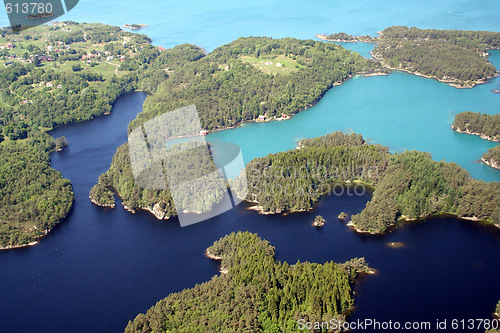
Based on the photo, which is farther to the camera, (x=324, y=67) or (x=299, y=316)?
(x=324, y=67)

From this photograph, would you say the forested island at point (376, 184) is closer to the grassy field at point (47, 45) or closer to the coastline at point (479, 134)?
the coastline at point (479, 134)

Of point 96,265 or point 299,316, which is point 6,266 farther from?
point 299,316

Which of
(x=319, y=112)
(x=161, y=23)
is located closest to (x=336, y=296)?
(x=319, y=112)

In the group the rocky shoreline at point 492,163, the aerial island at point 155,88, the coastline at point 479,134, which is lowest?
the rocky shoreline at point 492,163

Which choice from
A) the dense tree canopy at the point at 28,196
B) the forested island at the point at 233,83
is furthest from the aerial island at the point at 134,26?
the dense tree canopy at the point at 28,196

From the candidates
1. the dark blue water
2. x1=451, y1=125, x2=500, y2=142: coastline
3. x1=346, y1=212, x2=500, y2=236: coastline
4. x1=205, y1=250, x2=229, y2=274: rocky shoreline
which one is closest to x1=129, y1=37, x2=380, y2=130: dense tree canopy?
x1=451, y1=125, x2=500, y2=142: coastline

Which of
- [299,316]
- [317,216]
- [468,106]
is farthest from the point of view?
[468,106]

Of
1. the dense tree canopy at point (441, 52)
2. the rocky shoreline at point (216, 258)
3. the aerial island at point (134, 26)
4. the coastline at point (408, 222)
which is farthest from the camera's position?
the aerial island at point (134, 26)

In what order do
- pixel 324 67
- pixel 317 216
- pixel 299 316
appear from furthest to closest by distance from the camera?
pixel 324 67
pixel 317 216
pixel 299 316

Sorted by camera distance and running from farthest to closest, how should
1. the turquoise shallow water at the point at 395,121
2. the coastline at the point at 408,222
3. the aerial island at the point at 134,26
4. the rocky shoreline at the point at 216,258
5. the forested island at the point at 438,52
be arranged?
the aerial island at the point at 134,26, the forested island at the point at 438,52, the turquoise shallow water at the point at 395,121, the coastline at the point at 408,222, the rocky shoreline at the point at 216,258
